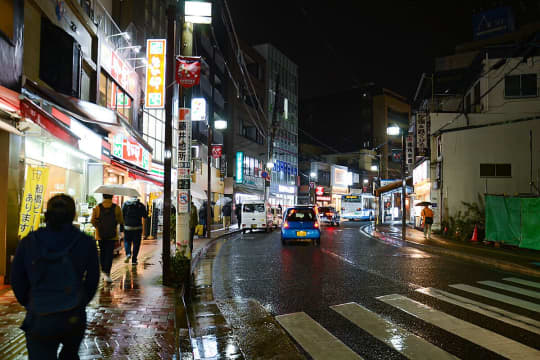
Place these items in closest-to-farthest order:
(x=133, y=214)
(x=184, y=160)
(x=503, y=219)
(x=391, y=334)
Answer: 1. (x=391, y=334)
2. (x=184, y=160)
3. (x=133, y=214)
4. (x=503, y=219)

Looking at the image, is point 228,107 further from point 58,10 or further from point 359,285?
point 359,285

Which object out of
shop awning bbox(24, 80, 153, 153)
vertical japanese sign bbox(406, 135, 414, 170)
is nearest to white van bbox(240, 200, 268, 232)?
vertical japanese sign bbox(406, 135, 414, 170)

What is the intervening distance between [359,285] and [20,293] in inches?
304

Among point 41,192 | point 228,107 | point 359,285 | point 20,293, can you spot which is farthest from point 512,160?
point 228,107

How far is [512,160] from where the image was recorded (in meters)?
23.1

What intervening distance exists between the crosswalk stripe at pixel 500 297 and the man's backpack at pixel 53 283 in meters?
7.46

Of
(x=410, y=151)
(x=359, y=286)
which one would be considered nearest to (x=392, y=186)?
(x=410, y=151)

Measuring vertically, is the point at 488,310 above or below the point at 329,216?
below

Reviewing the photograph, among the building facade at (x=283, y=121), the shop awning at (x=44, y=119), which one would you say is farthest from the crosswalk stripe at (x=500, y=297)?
the building facade at (x=283, y=121)

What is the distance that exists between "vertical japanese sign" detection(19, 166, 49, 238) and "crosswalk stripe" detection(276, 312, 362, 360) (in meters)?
5.37

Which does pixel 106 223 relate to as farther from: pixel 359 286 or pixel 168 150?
pixel 359 286

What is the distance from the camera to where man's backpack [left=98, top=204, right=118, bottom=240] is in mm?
9202

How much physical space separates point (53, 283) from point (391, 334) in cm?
446

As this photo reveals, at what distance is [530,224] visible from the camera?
53.8ft
